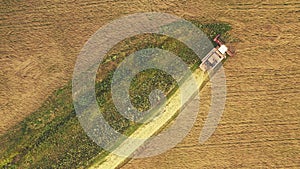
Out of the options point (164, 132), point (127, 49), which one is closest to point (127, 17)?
point (127, 49)

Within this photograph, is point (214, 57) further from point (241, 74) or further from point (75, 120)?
point (75, 120)

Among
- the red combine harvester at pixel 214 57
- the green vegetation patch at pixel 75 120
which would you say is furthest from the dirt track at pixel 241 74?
the green vegetation patch at pixel 75 120

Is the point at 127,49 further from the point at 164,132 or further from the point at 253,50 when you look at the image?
the point at 253,50

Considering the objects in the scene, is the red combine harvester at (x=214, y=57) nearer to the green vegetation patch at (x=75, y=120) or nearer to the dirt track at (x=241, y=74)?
the green vegetation patch at (x=75, y=120)

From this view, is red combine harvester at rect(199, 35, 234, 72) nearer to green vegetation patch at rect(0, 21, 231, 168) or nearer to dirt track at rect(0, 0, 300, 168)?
green vegetation patch at rect(0, 21, 231, 168)

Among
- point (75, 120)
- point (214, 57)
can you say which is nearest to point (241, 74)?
point (214, 57)
